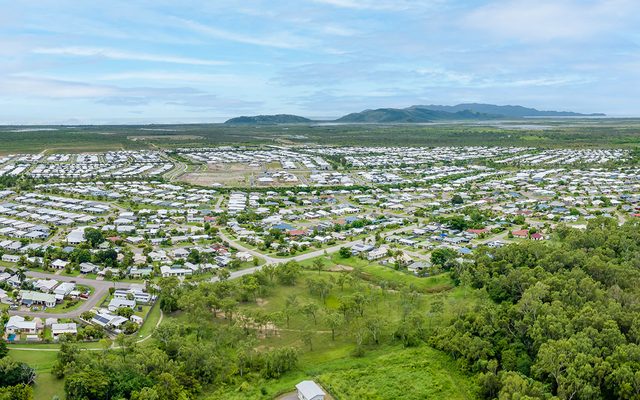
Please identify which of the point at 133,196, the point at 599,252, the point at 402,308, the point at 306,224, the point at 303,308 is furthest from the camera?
the point at 133,196

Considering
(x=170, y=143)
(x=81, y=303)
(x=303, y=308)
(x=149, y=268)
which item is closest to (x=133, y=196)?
(x=149, y=268)

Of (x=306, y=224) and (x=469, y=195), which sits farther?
(x=469, y=195)

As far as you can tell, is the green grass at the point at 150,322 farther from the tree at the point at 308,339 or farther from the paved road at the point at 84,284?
the tree at the point at 308,339

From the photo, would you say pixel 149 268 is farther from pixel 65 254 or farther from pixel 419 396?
pixel 419 396

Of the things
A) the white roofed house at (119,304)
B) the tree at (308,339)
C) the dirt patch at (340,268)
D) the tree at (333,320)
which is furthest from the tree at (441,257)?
the white roofed house at (119,304)

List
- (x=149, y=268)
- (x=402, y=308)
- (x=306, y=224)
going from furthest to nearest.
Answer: (x=306, y=224)
(x=149, y=268)
(x=402, y=308)

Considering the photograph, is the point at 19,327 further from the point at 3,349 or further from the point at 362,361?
the point at 362,361
